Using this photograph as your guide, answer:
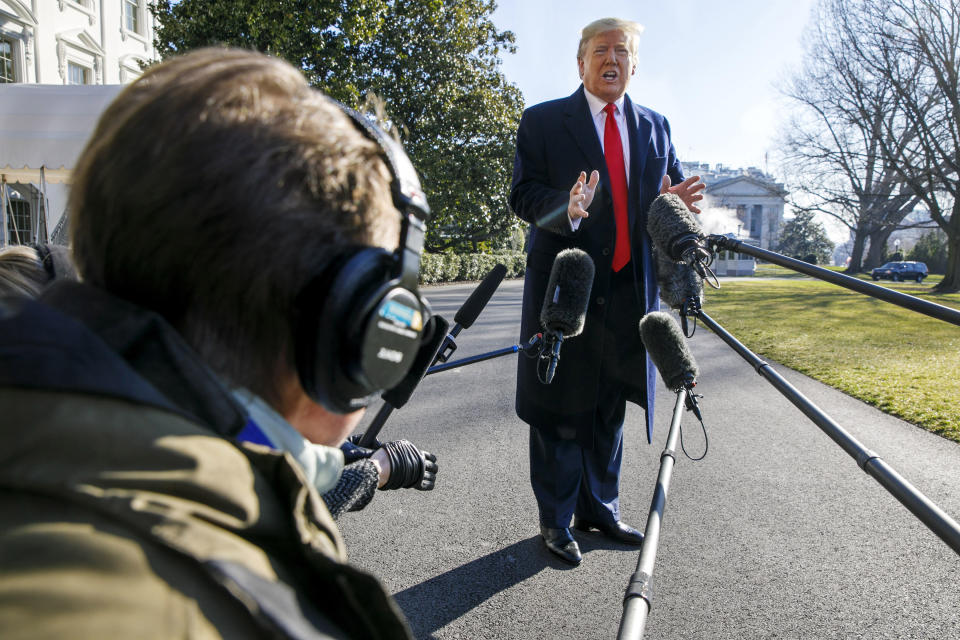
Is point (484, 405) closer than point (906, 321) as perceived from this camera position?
Yes

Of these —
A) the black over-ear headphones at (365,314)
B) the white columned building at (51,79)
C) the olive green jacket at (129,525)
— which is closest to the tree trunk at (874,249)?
the white columned building at (51,79)

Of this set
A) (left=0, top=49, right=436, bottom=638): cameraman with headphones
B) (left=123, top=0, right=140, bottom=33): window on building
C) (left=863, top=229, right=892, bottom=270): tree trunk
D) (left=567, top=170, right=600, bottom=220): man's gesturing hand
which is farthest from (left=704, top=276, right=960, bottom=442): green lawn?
(left=863, top=229, right=892, bottom=270): tree trunk

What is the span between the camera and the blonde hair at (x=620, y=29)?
2.71m

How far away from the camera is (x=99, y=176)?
27.7 inches

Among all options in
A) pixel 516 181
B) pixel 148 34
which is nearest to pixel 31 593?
pixel 516 181

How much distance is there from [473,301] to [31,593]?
1.99 metres

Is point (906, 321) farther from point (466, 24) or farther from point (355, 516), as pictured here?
point (466, 24)

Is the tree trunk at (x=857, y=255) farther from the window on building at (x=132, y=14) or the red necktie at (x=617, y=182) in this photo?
the red necktie at (x=617, y=182)

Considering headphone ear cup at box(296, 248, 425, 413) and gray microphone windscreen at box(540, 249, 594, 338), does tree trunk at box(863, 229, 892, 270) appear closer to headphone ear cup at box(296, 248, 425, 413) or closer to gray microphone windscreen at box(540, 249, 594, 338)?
gray microphone windscreen at box(540, 249, 594, 338)

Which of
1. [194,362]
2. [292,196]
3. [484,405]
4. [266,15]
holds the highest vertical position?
[266,15]

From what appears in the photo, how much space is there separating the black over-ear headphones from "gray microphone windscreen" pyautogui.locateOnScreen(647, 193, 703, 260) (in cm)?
128

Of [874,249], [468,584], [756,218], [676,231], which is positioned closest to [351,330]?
[676,231]

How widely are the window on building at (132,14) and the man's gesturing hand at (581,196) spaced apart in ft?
96.8

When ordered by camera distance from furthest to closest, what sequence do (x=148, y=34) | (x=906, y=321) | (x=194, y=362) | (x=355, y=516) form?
(x=148, y=34) → (x=906, y=321) → (x=355, y=516) → (x=194, y=362)
